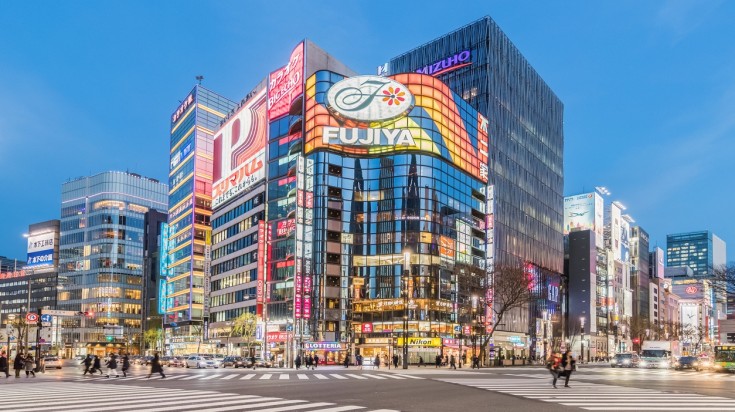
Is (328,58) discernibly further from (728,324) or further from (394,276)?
(728,324)

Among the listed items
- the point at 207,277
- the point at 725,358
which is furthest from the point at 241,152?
the point at 725,358

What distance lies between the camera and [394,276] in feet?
299

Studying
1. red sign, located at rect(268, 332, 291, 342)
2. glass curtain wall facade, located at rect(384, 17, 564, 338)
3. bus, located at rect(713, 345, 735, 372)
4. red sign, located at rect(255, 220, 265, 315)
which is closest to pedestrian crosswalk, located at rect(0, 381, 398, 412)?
bus, located at rect(713, 345, 735, 372)

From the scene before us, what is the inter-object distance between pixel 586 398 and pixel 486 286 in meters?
67.3

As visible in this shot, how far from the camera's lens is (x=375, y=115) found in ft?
304

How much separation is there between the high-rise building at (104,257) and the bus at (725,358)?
144 m

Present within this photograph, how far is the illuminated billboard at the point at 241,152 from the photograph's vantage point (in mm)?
108875

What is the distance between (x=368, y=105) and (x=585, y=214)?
88.1 m

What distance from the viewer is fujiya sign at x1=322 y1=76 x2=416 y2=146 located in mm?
92125

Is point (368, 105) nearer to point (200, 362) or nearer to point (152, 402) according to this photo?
point (200, 362)

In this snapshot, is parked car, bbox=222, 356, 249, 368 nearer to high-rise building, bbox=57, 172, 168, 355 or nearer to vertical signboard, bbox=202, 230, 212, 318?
vertical signboard, bbox=202, 230, 212, 318

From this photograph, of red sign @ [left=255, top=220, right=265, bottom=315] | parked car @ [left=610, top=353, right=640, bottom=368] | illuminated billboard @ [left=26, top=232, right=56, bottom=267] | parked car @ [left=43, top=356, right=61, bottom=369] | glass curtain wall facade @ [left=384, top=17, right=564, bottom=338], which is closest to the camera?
parked car @ [left=43, top=356, right=61, bottom=369]

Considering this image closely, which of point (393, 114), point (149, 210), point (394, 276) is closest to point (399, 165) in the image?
point (393, 114)

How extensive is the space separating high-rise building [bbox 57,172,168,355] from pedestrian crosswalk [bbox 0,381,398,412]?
154m
